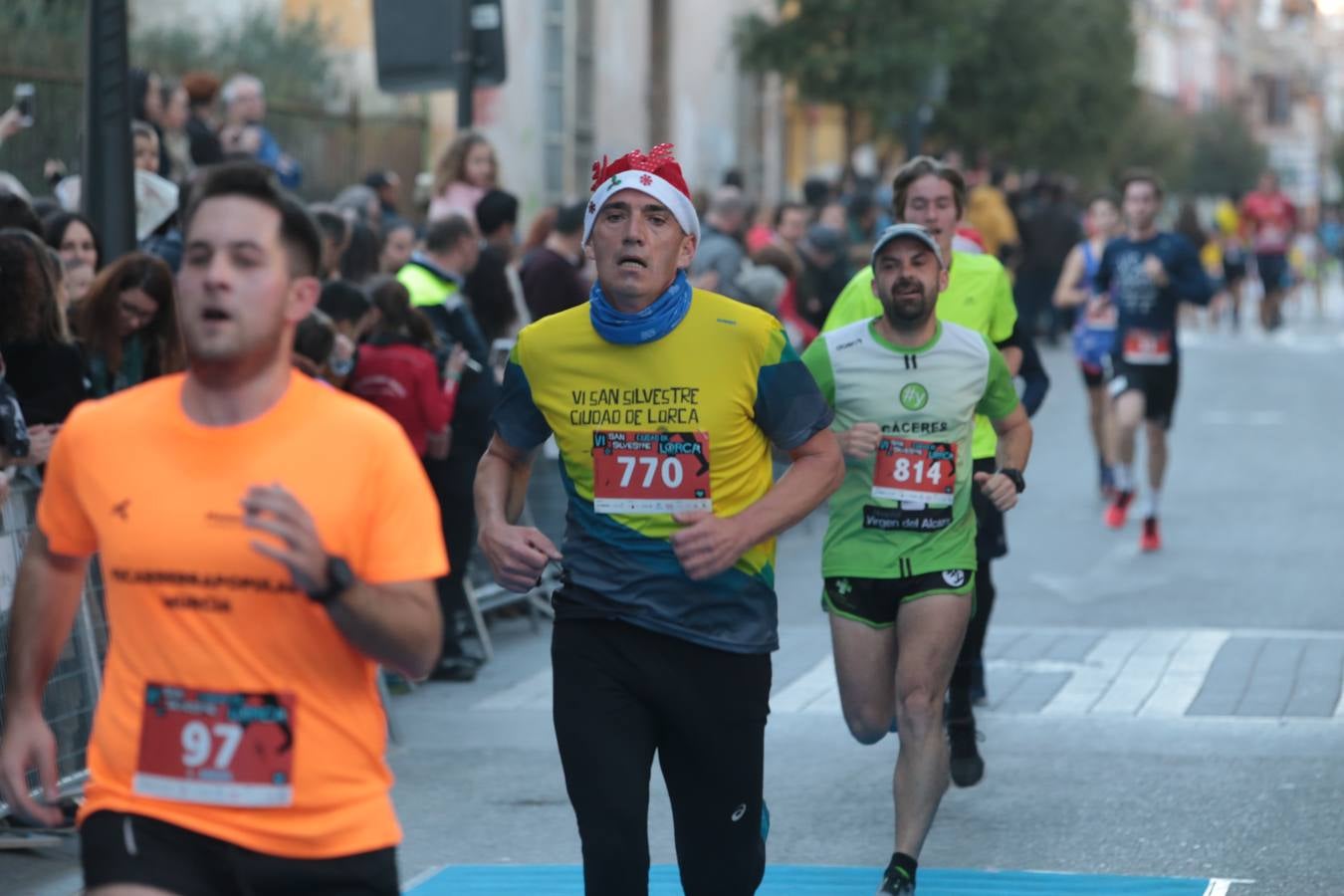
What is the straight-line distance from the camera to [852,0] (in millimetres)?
31484

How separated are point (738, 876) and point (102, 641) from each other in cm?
304

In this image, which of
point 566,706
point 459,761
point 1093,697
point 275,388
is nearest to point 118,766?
point 275,388

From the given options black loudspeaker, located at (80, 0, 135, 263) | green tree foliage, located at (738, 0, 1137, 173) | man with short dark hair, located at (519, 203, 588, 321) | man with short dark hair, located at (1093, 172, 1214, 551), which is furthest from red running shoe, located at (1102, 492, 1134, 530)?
green tree foliage, located at (738, 0, 1137, 173)

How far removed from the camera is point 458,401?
1032 centimetres

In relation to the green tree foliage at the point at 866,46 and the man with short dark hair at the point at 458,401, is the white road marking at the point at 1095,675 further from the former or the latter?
the green tree foliage at the point at 866,46

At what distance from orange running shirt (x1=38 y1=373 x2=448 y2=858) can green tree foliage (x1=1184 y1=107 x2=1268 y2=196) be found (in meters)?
79.7

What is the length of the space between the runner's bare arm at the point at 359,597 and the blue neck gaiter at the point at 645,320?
4.84ft

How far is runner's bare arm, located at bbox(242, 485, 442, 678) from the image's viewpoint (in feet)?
11.4

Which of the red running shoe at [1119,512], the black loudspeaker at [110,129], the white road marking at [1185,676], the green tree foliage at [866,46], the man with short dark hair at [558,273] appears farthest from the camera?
the green tree foliage at [866,46]

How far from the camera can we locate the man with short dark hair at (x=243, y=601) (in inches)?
143

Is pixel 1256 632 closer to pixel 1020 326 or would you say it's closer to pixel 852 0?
pixel 1020 326

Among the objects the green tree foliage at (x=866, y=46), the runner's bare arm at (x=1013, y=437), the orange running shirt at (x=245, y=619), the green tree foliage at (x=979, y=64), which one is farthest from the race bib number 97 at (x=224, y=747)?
the green tree foliage at (x=979, y=64)

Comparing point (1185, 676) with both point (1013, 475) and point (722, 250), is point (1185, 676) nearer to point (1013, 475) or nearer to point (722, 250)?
point (1013, 475)

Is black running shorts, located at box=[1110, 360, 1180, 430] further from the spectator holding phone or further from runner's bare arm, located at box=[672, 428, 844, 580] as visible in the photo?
runner's bare arm, located at box=[672, 428, 844, 580]
